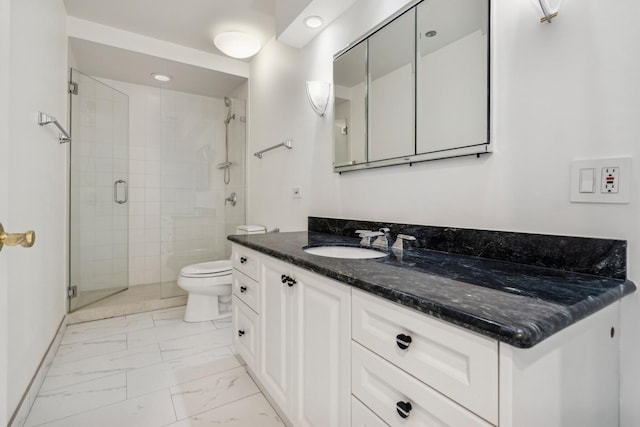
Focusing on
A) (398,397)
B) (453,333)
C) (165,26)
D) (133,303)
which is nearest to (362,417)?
(398,397)

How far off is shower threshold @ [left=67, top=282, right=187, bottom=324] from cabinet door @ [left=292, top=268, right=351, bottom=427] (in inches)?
83.8

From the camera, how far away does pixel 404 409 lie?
72 centimetres

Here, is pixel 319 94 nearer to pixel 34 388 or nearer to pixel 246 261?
pixel 246 261

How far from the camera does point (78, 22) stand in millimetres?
2361

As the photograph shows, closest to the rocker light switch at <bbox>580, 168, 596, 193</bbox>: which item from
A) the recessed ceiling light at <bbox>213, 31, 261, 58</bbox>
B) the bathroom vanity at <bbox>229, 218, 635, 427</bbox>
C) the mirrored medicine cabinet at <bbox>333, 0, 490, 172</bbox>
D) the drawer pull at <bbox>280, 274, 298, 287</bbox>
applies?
the bathroom vanity at <bbox>229, 218, 635, 427</bbox>

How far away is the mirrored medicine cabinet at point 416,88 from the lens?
1177mm

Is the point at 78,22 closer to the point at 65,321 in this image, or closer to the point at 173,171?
the point at 173,171

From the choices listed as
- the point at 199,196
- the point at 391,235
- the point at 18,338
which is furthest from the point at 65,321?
the point at 391,235

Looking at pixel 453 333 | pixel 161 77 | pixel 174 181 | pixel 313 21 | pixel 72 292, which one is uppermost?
pixel 161 77

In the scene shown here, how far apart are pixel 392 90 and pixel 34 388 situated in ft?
7.39

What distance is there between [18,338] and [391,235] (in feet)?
5.56

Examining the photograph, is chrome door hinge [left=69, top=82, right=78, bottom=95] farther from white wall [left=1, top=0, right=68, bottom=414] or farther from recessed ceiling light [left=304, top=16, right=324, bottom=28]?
recessed ceiling light [left=304, top=16, right=324, bottom=28]

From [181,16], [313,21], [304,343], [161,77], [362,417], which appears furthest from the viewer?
[161,77]

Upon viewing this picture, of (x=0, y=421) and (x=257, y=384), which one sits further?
(x=257, y=384)
